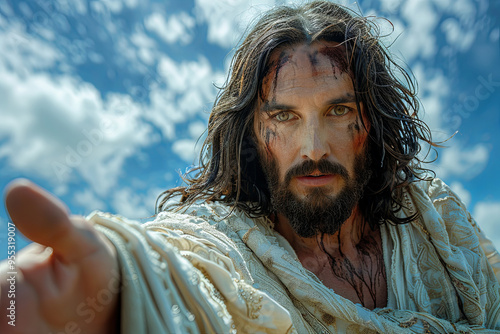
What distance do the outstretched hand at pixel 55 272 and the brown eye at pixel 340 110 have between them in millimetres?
1646

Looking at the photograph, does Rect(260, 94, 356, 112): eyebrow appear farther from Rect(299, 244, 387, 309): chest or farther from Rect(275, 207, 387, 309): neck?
Rect(299, 244, 387, 309): chest

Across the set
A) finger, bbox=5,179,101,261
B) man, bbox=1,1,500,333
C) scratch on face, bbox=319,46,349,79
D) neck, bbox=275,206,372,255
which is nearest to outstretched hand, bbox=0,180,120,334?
finger, bbox=5,179,101,261

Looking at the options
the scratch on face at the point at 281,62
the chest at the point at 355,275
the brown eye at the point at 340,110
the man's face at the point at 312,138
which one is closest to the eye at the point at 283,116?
the man's face at the point at 312,138

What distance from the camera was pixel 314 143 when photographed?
209 cm

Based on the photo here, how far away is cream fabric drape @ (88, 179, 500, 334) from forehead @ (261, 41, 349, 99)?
2.75 feet

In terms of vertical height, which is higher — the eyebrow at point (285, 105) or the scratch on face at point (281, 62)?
the scratch on face at point (281, 62)

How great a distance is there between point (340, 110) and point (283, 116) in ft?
1.10

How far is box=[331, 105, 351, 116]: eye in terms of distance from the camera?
2.24m

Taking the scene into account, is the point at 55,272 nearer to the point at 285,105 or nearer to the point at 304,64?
the point at 285,105

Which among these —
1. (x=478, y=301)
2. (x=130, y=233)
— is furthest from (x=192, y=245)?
(x=478, y=301)

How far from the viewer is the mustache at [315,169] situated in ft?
6.95

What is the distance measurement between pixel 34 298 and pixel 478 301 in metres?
2.22

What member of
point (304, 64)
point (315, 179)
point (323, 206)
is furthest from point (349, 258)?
point (304, 64)

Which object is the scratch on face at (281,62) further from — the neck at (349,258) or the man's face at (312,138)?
the neck at (349,258)
